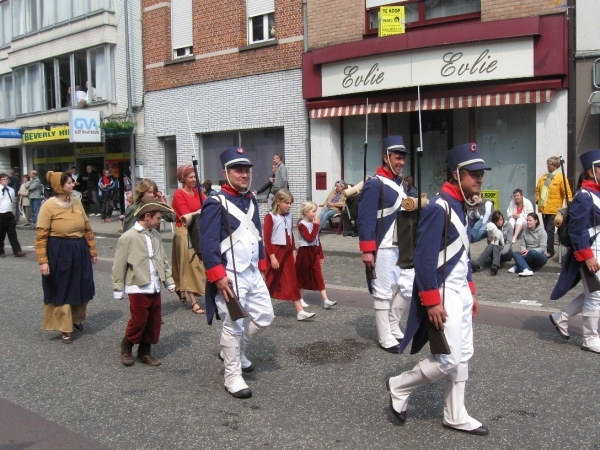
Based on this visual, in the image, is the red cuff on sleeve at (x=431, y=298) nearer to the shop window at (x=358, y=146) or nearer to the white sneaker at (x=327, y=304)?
the white sneaker at (x=327, y=304)

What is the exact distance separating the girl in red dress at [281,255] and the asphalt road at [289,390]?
0.33 metres

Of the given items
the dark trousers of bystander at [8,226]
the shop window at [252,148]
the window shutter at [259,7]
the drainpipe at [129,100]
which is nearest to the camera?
the dark trousers of bystander at [8,226]

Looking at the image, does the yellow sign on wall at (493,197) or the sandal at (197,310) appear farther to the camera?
the yellow sign on wall at (493,197)

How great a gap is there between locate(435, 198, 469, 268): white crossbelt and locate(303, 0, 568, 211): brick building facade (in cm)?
896

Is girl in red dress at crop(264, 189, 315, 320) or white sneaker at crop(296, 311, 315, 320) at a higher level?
girl in red dress at crop(264, 189, 315, 320)

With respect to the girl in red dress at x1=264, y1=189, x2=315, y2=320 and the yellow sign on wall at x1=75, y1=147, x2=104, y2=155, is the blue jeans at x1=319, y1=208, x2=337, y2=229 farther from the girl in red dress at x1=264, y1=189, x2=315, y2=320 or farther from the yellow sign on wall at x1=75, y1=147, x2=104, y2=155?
the yellow sign on wall at x1=75, y1=147, x2=104, y2=155

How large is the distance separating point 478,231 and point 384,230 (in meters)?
7.37

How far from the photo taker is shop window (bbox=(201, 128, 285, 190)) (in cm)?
1808

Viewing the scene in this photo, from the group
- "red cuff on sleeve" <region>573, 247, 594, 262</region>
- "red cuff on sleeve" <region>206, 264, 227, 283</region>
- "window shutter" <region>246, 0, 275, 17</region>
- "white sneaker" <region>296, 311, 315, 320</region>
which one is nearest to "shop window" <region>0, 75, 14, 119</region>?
"window shutter" <region>246, 0, 275, 17</region>

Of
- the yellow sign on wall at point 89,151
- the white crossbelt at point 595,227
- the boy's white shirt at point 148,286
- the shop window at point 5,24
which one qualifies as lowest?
the boy's white shirt at point 148,286

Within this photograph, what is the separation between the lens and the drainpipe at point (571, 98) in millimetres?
12836

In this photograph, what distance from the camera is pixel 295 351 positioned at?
21.6 feet

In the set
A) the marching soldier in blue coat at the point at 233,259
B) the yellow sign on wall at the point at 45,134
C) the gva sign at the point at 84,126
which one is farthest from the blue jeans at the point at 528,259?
the yellow sign on wall at the point at 45,134

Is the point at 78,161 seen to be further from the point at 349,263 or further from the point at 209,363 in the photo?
the point at 209,363
